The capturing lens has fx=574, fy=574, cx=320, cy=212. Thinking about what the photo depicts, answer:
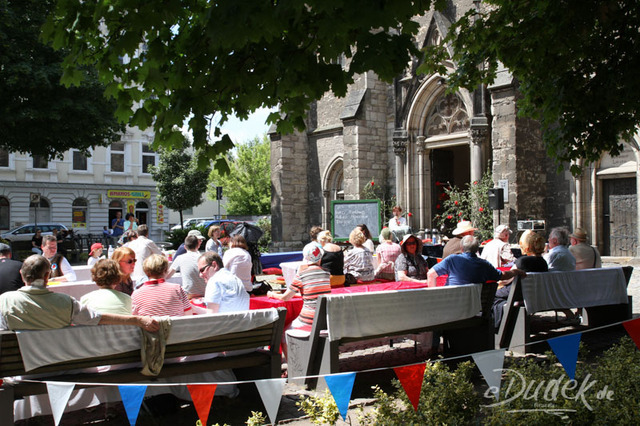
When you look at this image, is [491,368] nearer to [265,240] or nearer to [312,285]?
[312,285]

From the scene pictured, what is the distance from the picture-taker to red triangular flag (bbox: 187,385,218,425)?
384 centimetres

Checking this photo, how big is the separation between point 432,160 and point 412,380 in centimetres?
1611

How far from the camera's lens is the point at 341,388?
3.84m

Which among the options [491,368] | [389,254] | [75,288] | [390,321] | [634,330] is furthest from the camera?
[389,254]

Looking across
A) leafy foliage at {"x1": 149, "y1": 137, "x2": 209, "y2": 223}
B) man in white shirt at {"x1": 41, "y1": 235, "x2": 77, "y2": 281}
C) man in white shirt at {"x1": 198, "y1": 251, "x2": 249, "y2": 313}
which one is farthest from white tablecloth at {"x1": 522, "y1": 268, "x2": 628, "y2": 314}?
leafy foliage at {"x1": 149, "y1": 137, "x2": 209, "y2": 223}

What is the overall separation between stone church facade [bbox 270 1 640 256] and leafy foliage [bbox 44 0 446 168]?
19.0ft

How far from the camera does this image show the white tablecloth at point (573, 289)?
695 cm

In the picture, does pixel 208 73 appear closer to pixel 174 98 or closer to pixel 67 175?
pixel 174 98

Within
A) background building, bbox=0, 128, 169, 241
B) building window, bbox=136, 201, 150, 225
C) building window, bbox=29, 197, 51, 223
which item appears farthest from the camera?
building window, bbox=136, 201, 150, 225

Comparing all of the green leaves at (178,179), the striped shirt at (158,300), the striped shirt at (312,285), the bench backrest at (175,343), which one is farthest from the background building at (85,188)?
the bench backrest at (175,343)

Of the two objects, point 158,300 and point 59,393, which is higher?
point 158,300

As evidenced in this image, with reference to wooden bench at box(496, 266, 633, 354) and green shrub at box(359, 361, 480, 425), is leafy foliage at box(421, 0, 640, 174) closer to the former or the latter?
wooden bench at box(496, 266, 633, 354)

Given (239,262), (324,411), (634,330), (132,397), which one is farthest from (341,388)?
(239,262)

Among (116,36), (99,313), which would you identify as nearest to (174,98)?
(116,36)
